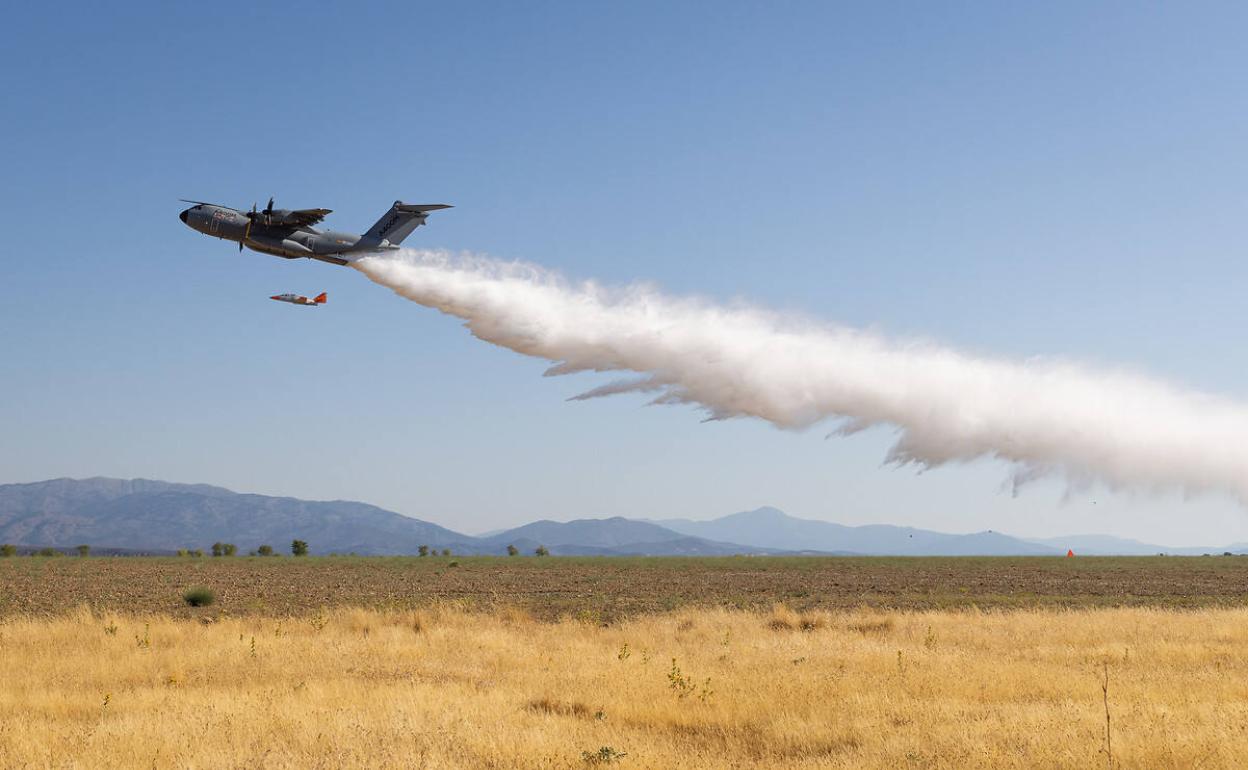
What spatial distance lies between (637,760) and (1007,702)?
7545 mm

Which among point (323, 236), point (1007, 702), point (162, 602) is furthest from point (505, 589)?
point (1007, 702)

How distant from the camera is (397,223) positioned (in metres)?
49.6

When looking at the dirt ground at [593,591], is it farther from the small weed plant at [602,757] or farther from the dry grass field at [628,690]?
the small weed plant at [602,757]

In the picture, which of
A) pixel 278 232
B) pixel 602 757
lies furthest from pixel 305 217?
pixel 602 757

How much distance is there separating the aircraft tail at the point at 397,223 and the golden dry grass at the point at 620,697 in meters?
24.5

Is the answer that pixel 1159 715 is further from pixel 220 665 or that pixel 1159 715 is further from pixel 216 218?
pixel 216 218

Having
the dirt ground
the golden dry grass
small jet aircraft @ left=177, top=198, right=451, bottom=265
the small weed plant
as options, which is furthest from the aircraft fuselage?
the small weed plant

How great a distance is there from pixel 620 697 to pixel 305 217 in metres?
32.8

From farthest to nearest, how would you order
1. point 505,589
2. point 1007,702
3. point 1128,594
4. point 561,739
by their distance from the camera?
point 505,589 → point 1128,594 → point 1007,702 → point 561,739

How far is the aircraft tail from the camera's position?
161 ft

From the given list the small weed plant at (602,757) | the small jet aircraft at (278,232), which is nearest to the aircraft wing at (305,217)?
the small jet aircraft at (278,232)

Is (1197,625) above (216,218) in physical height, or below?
below

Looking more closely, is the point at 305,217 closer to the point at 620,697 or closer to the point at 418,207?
the point at 418,207

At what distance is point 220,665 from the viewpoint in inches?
870
